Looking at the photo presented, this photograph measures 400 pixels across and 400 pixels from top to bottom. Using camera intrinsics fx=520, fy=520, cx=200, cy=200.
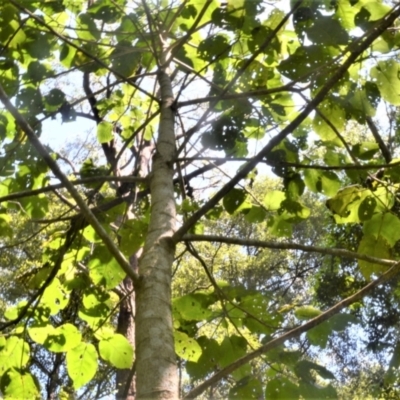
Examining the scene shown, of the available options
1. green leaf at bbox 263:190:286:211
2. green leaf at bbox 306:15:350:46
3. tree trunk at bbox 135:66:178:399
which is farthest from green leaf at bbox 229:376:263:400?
green leaf at bbox 306:15:350:46

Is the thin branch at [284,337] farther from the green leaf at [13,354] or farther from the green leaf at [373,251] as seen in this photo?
the green leaf at [13,354]

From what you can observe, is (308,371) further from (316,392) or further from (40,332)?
→ (40,332)

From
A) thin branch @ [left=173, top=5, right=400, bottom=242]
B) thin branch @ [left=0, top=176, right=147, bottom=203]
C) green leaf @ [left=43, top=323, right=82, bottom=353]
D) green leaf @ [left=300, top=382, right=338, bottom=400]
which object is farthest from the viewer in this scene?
green leaf @ [left=43, top=323, right=82, bottom=353]

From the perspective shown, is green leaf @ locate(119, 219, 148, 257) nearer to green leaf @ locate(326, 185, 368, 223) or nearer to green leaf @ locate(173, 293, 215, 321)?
green leaf @ locate(173, 293, 215, 321)

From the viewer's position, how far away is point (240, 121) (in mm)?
1498

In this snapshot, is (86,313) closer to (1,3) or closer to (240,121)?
(240,121)

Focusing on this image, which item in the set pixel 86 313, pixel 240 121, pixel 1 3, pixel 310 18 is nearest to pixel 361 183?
pixel 240 121

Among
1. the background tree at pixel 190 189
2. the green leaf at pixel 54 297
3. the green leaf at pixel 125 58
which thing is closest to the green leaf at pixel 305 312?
the background tree at pixel 190 189

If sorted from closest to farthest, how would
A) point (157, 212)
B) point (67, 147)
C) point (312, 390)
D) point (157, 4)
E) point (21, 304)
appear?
point (312, 390) < point (157, 212) < point (21, 304) < point (157, 4) < point (67, 147)

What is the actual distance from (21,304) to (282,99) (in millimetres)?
997

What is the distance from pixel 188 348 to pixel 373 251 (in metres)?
0.55

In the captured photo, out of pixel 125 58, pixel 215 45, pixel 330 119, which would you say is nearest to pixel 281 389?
pixel 330 119

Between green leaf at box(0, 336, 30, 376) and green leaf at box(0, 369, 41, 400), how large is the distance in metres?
0.03

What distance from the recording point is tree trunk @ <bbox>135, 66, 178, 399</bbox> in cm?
86
